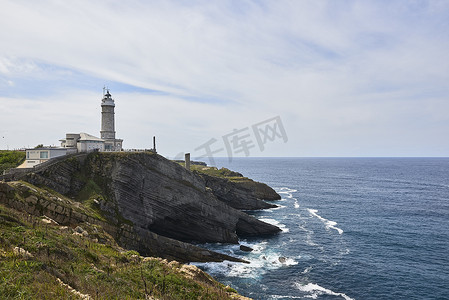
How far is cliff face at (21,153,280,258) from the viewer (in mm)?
42344

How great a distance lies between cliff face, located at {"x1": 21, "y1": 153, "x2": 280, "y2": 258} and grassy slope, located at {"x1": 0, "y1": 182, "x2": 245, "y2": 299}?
1577cm

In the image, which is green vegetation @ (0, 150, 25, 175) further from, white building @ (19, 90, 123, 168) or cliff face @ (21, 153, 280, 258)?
cliff face @ (21, 153, 280, 258)

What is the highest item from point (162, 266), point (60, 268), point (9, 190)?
point (9, 190)

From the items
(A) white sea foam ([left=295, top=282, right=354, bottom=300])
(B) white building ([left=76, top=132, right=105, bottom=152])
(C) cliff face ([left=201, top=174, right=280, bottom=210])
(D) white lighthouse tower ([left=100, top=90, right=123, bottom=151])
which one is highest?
(D) white lighthouse tower ([left=100, top=90, right=123, bottom=151])

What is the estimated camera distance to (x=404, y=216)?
218 feet

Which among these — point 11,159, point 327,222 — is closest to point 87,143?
point 11,159

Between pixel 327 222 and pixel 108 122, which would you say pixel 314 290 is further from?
pixel 108 122

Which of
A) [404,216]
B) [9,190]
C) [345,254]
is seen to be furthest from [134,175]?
[404,216]

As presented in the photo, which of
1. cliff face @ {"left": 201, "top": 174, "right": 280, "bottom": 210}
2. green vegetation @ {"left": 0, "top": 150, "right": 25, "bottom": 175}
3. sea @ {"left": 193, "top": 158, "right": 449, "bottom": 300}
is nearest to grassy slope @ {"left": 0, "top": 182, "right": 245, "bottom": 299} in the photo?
sea @ {"left": 193, "top": 158, "right": 449, "bottom": 300}

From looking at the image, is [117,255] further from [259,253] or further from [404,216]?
[404,216]

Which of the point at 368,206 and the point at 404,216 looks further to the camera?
the point at 368,206

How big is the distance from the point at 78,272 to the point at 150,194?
30827 millimetres

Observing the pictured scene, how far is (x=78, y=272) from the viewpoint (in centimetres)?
1770

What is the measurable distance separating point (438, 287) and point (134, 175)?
46.5 m
